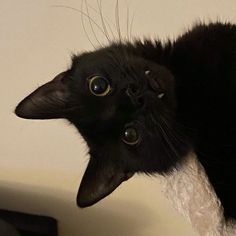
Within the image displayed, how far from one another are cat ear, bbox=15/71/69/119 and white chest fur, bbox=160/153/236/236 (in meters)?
0.27

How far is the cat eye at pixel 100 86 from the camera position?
99cm

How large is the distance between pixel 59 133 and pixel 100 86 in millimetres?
545

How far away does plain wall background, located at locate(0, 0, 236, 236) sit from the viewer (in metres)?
1.38

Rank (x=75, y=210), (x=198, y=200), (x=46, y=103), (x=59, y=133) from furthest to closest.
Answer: (x=75, y=210) → (x=59, y=133) → (x=46, y=103) → (x=198, y=200)

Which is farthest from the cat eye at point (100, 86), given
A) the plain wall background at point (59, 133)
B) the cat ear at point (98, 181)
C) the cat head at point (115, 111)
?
the plain wall background at point (59, 133)

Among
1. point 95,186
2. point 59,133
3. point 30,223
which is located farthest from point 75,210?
point 95,186

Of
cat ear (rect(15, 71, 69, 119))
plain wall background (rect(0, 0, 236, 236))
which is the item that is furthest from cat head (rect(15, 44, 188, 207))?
plain wall background (rect(0, 0, 236, 236))

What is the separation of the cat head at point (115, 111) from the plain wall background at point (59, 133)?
290 mm

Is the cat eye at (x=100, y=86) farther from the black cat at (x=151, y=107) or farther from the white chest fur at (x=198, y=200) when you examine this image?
the white chest fur at (x=198, y=200)

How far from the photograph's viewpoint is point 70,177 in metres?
1.59

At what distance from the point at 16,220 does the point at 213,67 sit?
2.76 feet

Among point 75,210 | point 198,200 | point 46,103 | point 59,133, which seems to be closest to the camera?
point 198,200

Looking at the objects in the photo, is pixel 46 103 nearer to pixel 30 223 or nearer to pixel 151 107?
pixel 151 107

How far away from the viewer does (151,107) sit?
979 millimetres
